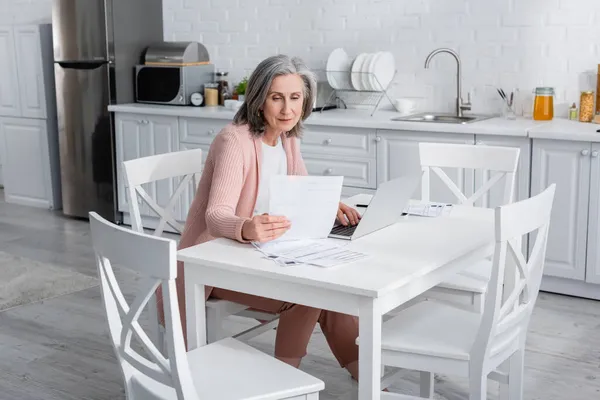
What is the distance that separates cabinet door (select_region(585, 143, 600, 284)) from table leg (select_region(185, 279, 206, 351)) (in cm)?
225

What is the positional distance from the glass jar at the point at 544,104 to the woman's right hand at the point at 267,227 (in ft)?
8.11

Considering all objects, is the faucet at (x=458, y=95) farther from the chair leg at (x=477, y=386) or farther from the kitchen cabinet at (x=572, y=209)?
the chair leg at (x=477, y=386)

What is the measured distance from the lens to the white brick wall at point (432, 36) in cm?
440

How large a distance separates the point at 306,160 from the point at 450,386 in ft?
6.54

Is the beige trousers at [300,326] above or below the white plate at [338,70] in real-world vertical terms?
below

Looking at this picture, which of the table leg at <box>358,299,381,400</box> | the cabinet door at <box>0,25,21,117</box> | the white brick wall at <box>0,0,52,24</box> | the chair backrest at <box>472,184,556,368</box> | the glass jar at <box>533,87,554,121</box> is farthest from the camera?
the white brick wall at <box>0,0,52,24</box>

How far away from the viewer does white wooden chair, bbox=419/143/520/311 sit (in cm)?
269

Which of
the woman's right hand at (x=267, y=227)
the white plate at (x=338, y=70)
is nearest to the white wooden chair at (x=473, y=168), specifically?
the woman's right hand at (x=267, y=227)

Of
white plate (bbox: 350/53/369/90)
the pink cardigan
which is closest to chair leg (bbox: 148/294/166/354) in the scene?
the pink cardigan

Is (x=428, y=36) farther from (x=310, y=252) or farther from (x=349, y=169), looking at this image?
(x=310, y=252)

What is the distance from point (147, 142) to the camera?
5430 mm

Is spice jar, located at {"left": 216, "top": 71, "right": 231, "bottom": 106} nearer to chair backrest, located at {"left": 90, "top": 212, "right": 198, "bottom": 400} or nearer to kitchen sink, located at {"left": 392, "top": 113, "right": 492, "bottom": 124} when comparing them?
kitchen sink, located at {"left": 392, "top": 113, "right": 492, "bottom": 124}

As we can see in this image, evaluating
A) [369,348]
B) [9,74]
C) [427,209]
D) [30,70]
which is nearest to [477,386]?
[369,348]

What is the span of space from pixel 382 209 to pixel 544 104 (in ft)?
7.38
